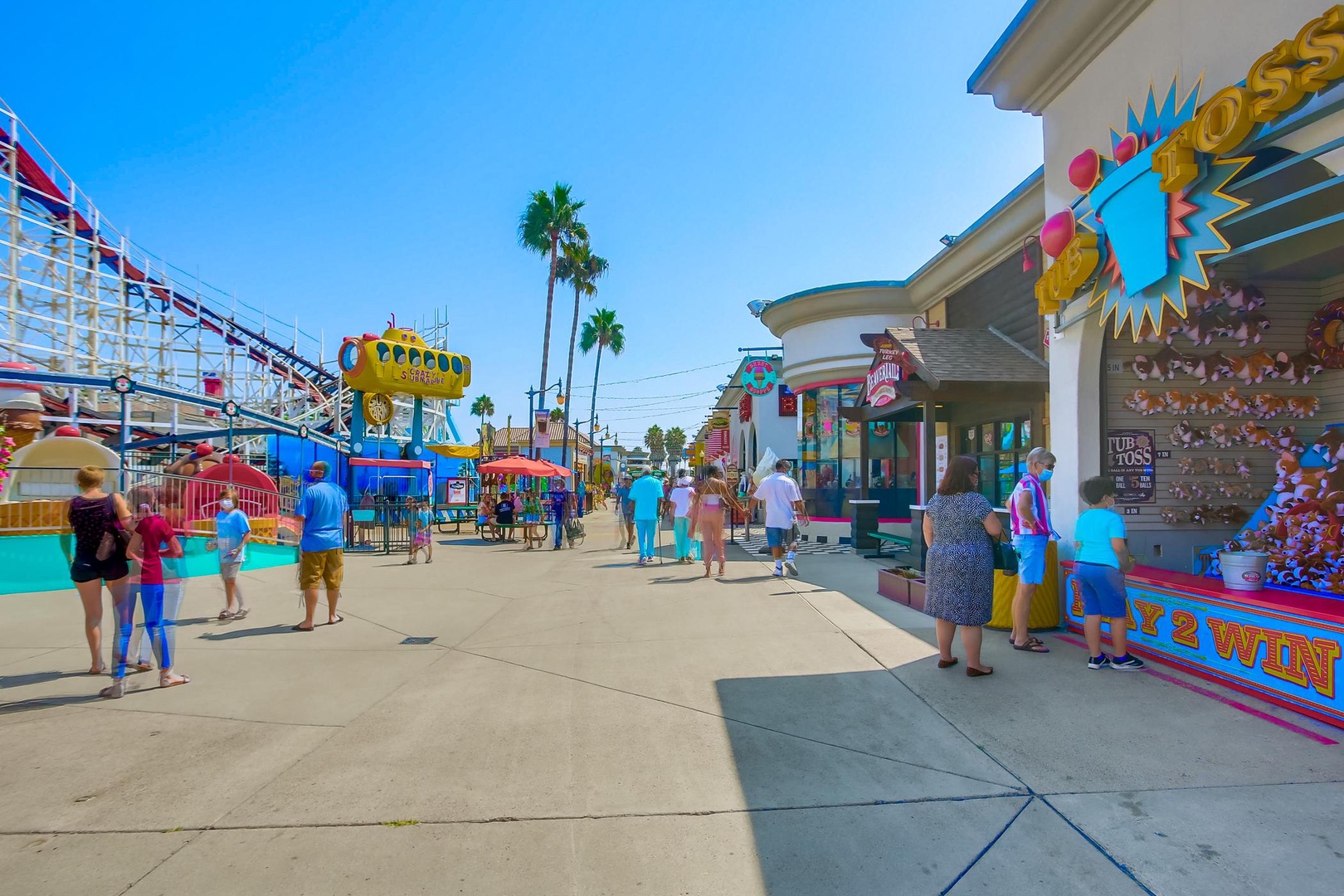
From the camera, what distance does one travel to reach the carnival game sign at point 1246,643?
13.7 feet

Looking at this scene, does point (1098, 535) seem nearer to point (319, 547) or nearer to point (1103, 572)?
point (1103, 572)

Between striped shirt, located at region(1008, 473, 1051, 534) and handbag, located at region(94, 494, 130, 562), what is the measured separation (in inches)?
291

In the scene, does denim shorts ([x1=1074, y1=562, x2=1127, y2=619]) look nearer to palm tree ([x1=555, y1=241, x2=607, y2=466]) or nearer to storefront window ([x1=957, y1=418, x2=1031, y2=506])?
storefront window ([x1=957, y1=418, x2=1031, y2=506])

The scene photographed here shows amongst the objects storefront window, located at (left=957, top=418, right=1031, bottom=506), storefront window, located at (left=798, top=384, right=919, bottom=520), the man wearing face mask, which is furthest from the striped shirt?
storefront window, located at (left=798, top=384, right=919, bottom=520)

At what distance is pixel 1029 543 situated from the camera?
611cm

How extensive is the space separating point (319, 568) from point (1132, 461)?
28.3 ft

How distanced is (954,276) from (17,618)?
15.2m

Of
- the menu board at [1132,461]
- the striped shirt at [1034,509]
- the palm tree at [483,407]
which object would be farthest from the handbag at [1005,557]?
the palm tree at [483,407]

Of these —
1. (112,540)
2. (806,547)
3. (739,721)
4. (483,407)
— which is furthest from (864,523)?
(483,407)

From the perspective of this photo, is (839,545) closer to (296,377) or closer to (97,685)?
(97,685)

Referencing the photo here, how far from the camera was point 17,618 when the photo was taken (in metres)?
7.99

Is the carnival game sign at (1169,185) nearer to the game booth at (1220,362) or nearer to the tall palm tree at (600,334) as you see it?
the game booth at (1220,362)

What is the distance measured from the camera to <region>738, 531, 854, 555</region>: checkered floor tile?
14688 mm

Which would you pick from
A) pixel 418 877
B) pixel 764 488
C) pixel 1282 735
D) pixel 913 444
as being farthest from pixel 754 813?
pixel 913 444
